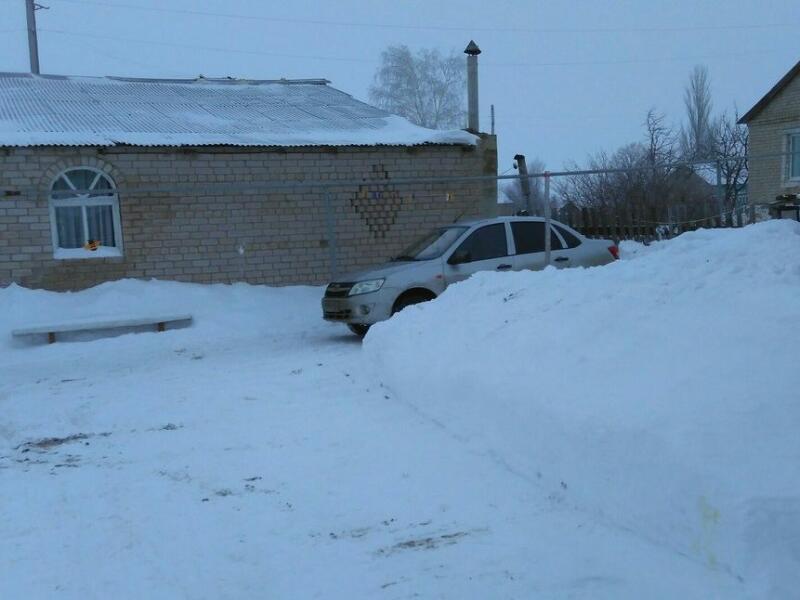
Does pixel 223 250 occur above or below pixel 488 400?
above

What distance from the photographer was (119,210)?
13648 millimetres

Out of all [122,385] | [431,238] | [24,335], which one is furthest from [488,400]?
[24,335]

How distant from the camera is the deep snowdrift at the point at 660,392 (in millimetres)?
3670

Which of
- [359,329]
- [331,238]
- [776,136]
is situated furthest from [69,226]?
[776,136]

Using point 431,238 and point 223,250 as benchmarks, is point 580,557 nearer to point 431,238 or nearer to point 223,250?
point 431,238

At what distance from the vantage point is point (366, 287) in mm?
10805

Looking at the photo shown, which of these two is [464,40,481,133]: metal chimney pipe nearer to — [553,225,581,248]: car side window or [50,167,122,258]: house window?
[553,225,581,248]: car side window

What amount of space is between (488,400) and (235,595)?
2542 mm

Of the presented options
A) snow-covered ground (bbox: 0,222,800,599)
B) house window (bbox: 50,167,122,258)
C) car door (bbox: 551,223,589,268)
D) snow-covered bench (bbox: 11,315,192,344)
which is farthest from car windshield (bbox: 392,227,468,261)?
house window (bbox: 50,167,122,258)

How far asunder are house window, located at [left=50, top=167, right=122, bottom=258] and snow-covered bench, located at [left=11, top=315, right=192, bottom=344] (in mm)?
1937

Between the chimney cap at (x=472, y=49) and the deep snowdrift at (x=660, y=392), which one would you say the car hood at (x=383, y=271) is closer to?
the deep snowdrift at (x=660, y=392)

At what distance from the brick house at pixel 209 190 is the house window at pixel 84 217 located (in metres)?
0.02

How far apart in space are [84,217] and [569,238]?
8.07m

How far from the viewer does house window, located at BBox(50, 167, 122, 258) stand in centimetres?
1339
